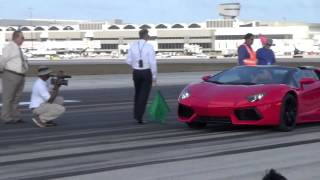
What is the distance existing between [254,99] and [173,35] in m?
149

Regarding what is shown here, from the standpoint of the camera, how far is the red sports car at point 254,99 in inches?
466

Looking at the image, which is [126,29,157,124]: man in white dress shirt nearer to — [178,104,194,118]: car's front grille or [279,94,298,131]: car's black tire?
[178,104,194,118]: car's front grille

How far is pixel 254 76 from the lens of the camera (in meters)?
12.8

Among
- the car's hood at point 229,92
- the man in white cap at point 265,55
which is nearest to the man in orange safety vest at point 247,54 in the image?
the man in white cap at point 265,55

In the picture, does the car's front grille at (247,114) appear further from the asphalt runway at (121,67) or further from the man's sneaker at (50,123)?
the asphalt runway at (121,67)

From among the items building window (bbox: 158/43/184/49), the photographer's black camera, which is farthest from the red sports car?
building window (bbox: 158/43/184/49)

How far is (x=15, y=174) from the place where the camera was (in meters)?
7.80

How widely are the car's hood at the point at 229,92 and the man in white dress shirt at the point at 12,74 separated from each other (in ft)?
10.7

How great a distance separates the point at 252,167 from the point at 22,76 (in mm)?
6257

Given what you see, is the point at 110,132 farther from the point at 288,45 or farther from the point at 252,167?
the point at 288,45

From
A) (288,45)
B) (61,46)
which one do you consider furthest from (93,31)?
(288,45)

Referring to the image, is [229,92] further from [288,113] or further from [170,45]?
[170,45]

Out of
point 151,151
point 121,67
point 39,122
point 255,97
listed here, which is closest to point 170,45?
point 121,67

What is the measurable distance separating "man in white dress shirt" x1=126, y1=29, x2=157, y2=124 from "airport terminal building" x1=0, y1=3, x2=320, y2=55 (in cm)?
13234
